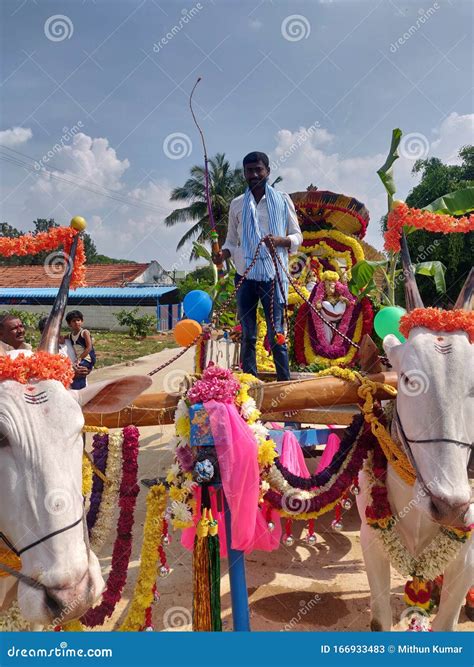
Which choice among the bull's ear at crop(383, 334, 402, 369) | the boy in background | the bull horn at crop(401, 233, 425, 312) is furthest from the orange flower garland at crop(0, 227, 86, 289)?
the boy in background

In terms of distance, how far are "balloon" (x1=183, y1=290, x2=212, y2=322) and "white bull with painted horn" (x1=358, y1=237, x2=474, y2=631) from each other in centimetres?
274

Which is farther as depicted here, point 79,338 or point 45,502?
point 79,338

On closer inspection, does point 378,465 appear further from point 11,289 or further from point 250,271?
point 11,289

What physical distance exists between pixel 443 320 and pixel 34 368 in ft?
6.60

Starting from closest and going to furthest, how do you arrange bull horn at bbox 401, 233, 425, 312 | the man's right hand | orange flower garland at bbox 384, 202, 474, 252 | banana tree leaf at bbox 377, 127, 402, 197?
1. bull horn at bbox 401, 233, 425, 312
2. orange flower garland at bbox 384, 202, 474, 252
3. the man's right hand
4. banana tree leaf at bbox 377, 127, 402, 197

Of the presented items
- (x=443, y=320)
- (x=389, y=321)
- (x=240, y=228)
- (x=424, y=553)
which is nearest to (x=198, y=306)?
(x=240, y=228)

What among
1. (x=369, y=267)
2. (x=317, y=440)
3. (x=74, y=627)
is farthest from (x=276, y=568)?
(x=369, y=267)

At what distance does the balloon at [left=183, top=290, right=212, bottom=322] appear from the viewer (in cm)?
518

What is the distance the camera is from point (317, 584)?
12.5 feet

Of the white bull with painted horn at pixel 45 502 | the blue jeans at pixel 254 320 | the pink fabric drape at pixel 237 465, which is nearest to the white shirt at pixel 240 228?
the blue jeans at pixel 254 320

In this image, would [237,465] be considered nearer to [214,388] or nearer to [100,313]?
[214,388]

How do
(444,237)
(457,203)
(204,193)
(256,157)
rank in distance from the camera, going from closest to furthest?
1. (256,157)
2. (457,203)
3. (444,237)
4. (204,193)

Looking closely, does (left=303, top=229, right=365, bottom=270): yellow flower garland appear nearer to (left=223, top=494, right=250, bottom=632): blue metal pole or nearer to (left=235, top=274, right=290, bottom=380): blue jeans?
(left=235, top=274, right=290, bottom=380): blue jeans

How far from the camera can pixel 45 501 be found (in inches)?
66.6
